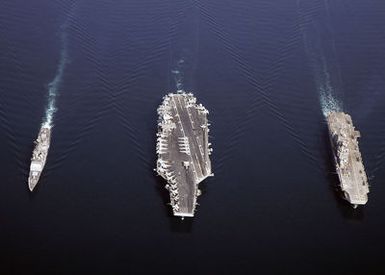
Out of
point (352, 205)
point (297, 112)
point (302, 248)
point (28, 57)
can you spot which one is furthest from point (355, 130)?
point (28, 57)

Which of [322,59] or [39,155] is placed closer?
[39,155]

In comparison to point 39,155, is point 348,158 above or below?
above

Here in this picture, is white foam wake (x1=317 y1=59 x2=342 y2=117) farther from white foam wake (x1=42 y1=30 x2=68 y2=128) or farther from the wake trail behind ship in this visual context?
white foam wake (x1=42 y1=30 x2=68 y2=128)

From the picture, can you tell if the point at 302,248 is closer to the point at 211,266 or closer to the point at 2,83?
the point at 211,266

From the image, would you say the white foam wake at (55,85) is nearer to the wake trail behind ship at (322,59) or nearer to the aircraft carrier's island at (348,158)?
the wake trail behind ship at (322,59)

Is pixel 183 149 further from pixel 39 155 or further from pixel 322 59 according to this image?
pixel 322 59

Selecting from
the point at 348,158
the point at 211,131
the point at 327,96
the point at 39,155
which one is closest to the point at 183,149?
the point at 211,131

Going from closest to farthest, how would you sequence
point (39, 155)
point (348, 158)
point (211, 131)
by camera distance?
point (39, 155), point (348, 158), point (211, 131)
